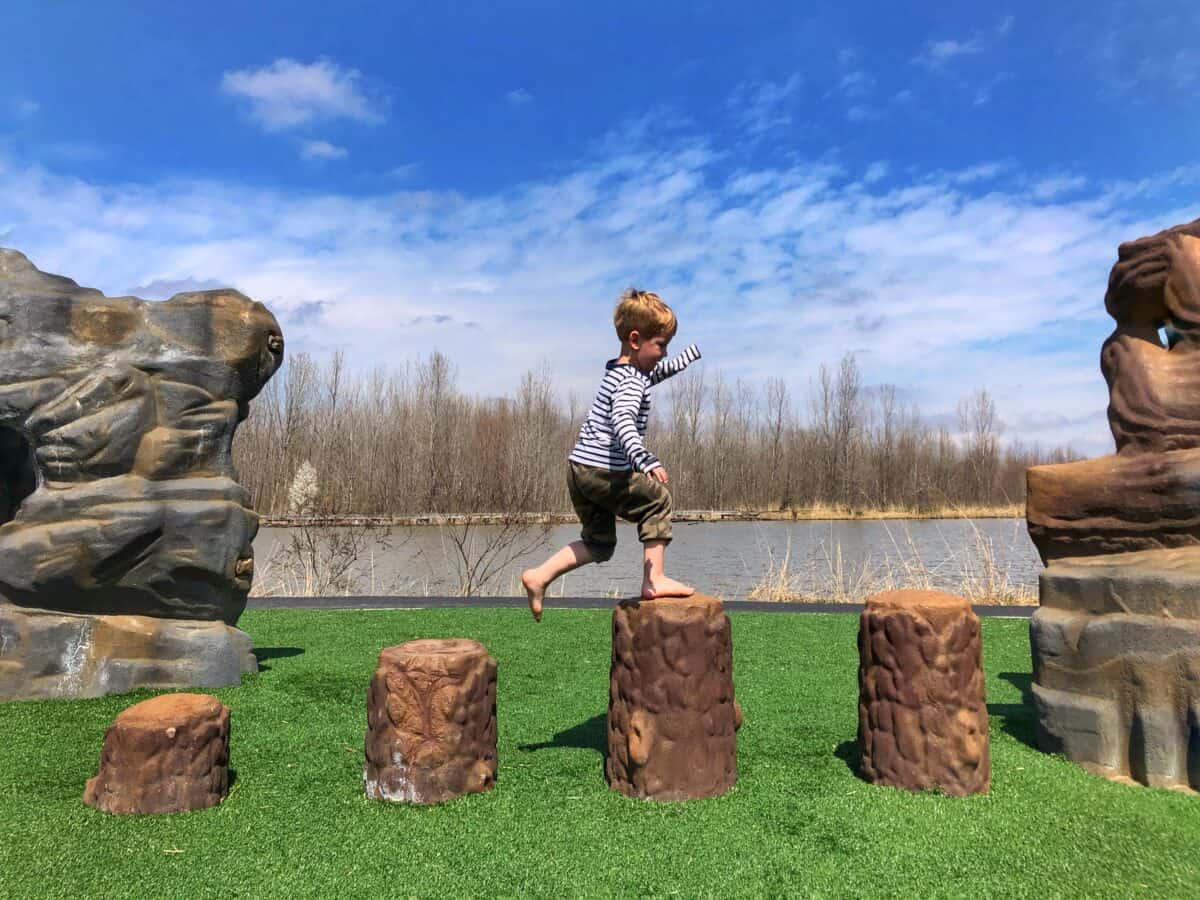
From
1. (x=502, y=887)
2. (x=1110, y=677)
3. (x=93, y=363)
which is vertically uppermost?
(x=93, y=363)

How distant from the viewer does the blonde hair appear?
3465 mm

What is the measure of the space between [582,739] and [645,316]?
6.45ft

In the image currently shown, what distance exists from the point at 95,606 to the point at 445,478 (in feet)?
49.4

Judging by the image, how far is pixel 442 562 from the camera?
51.6ft

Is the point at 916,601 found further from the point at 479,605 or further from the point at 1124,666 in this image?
the point at 479,605

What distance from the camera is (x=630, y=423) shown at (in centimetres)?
331

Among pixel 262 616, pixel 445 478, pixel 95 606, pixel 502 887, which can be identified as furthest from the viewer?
pixel 445 478

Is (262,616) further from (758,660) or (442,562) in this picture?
(442,562)

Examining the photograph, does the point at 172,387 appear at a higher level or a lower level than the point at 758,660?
higher

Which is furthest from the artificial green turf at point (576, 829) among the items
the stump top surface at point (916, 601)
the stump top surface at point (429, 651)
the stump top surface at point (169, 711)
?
the stump top surface at point (916, 601)

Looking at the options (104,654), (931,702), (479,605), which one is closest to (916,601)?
(931,702)

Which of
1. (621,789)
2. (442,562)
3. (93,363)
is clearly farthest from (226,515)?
(442,562)

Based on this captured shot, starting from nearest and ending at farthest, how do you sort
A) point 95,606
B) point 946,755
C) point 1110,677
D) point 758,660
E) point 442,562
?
1. point 946,755
2. point 1110,677
3. point 95,606
4. point 758,660
5. point 442,562

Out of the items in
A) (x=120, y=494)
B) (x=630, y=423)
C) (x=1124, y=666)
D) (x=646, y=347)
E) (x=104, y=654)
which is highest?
(x=646, y=347)
